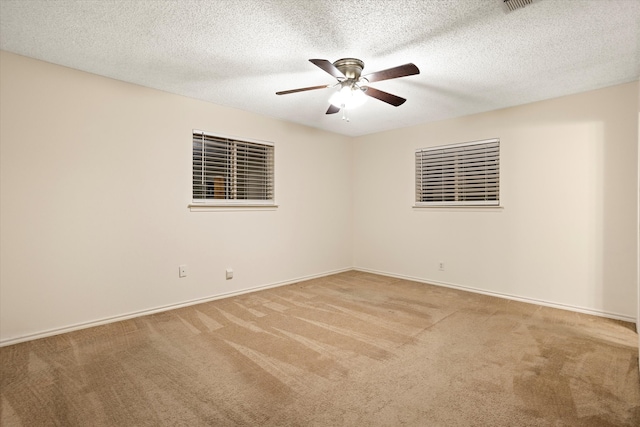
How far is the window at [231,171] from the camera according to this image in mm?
3895

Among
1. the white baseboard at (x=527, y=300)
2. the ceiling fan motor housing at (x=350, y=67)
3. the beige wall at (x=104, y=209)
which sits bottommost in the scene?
the white baseboard at (x=527, y=300)

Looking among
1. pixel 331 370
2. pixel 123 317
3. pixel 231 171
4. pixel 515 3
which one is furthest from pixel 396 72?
pixel 123 317

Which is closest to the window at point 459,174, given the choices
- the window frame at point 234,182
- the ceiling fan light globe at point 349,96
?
the window frame at point 234,182

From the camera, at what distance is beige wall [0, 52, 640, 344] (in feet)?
9.12

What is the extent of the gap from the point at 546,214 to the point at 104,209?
4.83 m

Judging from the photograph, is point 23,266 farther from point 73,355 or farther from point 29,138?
point 29,138

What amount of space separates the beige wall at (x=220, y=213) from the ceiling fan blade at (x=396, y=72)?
227 cm

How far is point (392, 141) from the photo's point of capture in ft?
17.3

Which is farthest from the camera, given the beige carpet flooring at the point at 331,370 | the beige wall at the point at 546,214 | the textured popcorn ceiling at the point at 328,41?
the beige wall at the point at 546,214

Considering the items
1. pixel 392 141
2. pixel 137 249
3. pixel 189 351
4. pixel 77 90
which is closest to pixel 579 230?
pixel 392 141

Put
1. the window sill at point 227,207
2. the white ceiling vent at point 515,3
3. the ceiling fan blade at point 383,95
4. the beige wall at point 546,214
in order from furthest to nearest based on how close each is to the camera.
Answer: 1. the window sill at point 227,207
2. the beige wall at point 546,214
3. the ceiling fan blade at point 383,95
4. the white ceiling vent at point 515,3

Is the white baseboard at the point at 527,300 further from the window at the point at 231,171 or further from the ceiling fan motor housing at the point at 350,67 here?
the ceiling fan motor housing at the point at 350,67

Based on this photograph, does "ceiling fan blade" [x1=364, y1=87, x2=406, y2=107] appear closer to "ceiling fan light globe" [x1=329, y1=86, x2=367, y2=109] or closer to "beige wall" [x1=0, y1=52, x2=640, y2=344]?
"ceiling fan light globe" [x1=329, y1=86, x2=367, y2=109]

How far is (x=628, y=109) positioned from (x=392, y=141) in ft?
9.19
